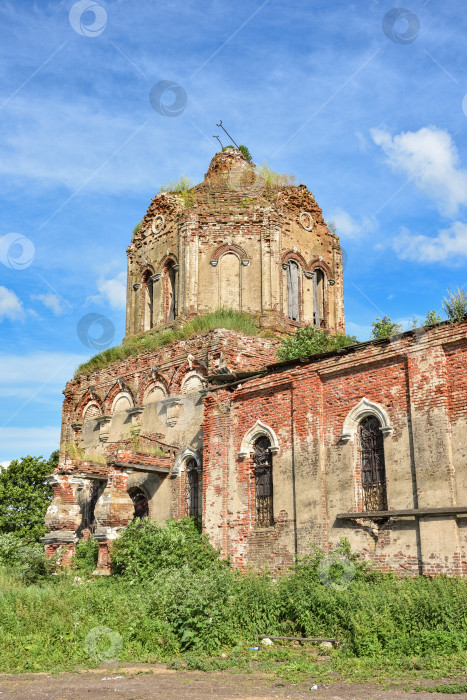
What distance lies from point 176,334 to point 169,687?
1435cm

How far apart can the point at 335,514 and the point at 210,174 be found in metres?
16.9

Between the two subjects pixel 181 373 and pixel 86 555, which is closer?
pixel 86 555

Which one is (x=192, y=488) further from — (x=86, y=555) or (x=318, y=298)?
(x=318, y=298)

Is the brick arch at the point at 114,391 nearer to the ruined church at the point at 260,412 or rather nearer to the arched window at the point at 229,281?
the ruined church at the point at 260,412

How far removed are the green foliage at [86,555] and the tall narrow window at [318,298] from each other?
35.4ft

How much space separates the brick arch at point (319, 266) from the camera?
25719mm

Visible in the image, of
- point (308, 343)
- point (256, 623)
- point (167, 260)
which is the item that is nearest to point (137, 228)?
point (167, 260)

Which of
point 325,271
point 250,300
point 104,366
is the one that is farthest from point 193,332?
point 325,271

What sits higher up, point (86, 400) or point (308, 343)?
point (308, 343)

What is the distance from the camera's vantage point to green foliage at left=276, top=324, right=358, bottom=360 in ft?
66.9

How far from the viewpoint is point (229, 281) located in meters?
24.4

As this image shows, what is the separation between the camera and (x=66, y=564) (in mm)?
20484

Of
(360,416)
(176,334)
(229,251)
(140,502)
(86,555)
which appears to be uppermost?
(229,251)

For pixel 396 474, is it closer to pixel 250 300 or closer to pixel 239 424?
pixel 239 424
